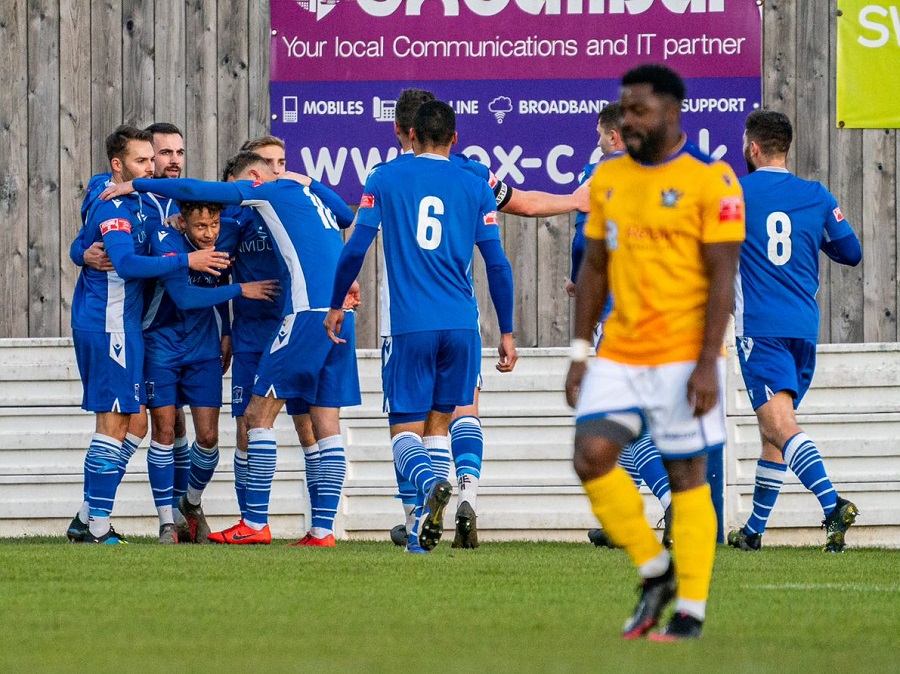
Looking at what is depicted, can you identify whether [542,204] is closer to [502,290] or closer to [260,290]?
[502,290]

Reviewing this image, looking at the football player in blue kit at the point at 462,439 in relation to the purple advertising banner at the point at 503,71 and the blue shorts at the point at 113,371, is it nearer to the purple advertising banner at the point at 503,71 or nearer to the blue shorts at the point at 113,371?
the blue shorts at the point at 113,371

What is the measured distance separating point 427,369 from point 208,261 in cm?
161

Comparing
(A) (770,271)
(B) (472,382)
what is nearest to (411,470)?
(B) (472,382)

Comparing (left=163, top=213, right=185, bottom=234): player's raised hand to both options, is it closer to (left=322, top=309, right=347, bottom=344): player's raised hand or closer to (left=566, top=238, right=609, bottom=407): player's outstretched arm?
(left=322, top=309, right=347, bottom=344): player's raised hand

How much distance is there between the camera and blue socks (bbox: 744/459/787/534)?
8.25 meters

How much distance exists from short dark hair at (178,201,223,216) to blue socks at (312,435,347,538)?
1.34m

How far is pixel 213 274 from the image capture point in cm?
842

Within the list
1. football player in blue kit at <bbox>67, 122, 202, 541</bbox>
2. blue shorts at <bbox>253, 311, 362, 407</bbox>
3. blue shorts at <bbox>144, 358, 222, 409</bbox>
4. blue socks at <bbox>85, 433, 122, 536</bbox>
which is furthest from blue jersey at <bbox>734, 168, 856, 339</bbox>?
blue socks at <bbox>85, 433, 122, 536</bbox>

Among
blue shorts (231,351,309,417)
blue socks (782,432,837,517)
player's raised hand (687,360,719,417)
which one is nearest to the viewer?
player's raised hand (687,360,719,417)

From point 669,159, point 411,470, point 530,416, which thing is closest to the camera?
point 669,159

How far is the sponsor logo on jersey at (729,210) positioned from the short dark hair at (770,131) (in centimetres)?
372

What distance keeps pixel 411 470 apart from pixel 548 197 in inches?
69.9

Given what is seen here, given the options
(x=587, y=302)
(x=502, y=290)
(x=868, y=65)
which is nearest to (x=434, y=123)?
(x=502, y=290)

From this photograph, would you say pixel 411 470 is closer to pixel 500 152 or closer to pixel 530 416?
pixel 530 416
